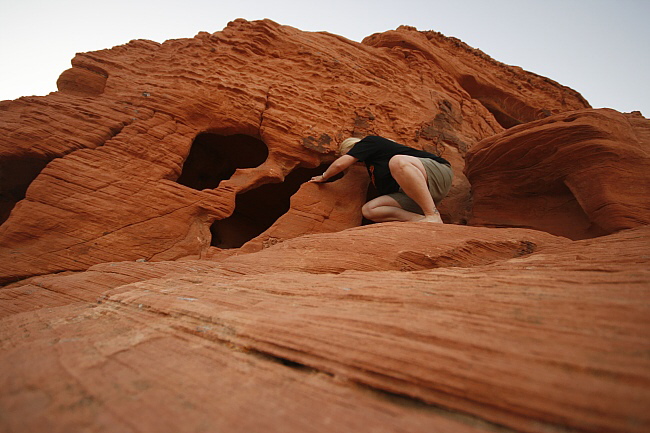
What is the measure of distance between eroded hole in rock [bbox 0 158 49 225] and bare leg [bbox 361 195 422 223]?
4.90m

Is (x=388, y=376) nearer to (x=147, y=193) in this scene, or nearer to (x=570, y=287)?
(x=570, y=287)

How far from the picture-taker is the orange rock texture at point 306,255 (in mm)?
782

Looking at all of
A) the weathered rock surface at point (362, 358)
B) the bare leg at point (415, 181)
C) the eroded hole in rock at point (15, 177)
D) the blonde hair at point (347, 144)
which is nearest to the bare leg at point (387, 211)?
the bare leg at point (415, 181)

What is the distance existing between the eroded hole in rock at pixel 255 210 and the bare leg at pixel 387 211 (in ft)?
7.79

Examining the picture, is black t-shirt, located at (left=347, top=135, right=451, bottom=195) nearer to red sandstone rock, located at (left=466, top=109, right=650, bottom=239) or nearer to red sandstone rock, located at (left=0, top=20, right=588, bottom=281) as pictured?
red sandstone rock, located at (left=0, top=20, right=588, bottom=281)

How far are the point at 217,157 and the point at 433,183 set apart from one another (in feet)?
16.8

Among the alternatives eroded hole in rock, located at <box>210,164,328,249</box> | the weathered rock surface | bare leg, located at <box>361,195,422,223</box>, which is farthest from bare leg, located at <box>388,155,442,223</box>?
eroded hole in rock, located at <box>210,164,328,249</box>

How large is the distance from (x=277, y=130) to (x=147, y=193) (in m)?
2.46

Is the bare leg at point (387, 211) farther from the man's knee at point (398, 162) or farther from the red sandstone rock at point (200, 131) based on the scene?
the red sandstone rock at point (200, 131)

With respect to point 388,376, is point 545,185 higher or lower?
higher

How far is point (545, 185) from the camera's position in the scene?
17.3 ft

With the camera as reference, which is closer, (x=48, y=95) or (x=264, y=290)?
(x=264, y=290)

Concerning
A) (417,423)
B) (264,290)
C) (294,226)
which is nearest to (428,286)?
(417,423)

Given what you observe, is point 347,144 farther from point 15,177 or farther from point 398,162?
point 15,177
